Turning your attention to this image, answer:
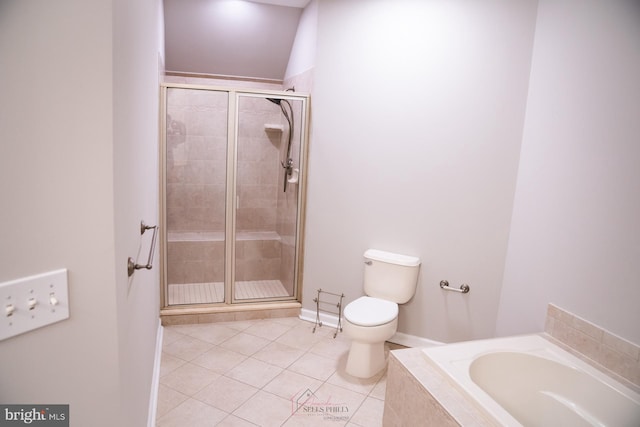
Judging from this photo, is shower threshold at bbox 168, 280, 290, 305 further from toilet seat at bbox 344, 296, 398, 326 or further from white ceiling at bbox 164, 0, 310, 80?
white ceiling at bbox 164, 0, 310, 80

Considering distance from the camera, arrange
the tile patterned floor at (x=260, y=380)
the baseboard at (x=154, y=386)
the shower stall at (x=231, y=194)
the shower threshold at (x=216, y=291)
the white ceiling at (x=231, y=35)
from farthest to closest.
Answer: the white ceiling at (x=231, y=35), the shower threshold at (x=216, y=291), the shower stall at (x=231, y=194), the tile patterned floor at (x=260, y=380), the baseboard at (x=154, y=386)

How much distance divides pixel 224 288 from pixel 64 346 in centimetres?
244

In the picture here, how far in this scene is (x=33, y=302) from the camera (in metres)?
0.86

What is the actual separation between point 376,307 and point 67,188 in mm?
2128

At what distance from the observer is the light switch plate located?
0.83 meters

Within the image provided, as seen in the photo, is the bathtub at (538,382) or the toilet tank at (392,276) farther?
the toilet tank at (392,276)

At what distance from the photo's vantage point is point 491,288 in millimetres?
2676

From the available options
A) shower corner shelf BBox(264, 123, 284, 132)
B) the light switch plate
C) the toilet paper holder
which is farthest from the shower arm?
the light switch plate

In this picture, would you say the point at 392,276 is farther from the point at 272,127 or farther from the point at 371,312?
the point at 272,127

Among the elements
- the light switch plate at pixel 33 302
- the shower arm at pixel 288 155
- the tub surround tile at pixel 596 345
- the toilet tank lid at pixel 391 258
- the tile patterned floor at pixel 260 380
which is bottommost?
the tile patterned floor at pixel 260 380

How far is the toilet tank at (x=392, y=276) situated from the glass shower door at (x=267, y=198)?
0.82 m

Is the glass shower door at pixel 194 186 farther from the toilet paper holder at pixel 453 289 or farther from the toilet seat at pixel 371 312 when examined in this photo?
the toilet paper holder at pixel 453 289

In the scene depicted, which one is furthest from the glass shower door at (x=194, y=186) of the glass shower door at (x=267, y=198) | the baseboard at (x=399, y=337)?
the baseboard at (x=399, y=337)

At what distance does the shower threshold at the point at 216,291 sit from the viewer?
10.9 ft
